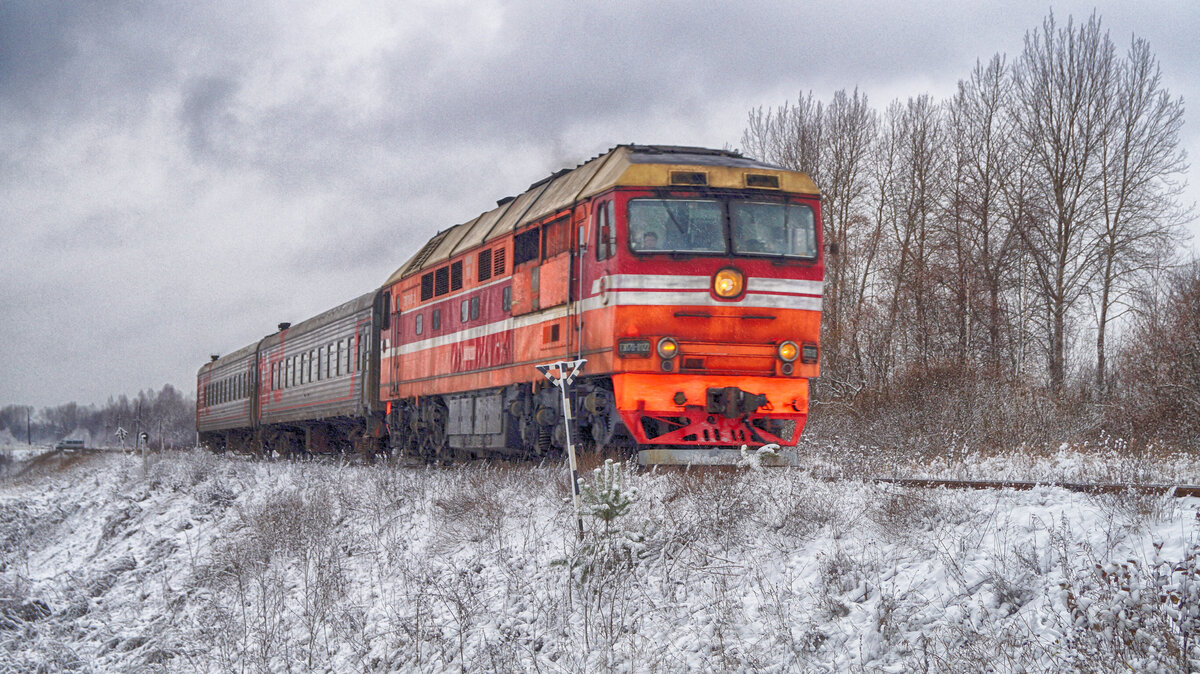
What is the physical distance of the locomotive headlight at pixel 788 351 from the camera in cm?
1019

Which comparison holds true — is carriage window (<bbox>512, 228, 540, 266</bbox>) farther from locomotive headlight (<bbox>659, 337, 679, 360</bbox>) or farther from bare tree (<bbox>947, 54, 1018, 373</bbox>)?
bare tree (<bbox>947, 54, 1018, 373</bbox>)

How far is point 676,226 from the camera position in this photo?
1002cm

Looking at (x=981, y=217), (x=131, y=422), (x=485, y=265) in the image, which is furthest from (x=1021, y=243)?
(x=131, y=422)

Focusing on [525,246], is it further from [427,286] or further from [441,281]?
[427,286]

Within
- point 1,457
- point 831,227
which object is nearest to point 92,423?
point 1,457

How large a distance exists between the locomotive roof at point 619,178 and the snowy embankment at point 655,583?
2917 millimetres

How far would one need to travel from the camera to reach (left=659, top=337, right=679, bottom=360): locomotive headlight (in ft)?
31.9

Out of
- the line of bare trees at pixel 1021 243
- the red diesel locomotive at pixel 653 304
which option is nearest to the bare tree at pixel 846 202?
the line of bare trees at pixel 1021 243

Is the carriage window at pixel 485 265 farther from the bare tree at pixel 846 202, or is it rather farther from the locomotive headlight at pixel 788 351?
the bare tree at pixel 846 202

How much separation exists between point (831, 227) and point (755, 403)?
19246mm

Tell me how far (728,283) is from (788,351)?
0.94 m

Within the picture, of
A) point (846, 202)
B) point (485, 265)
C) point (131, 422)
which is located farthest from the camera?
point (131, 422)

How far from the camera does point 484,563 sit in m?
8.59

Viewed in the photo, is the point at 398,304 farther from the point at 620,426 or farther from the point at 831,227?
the point at 831,227
